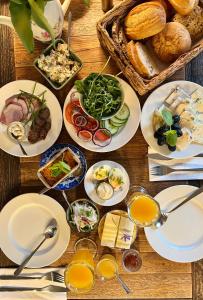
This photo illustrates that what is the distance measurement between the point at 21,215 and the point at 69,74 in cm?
55

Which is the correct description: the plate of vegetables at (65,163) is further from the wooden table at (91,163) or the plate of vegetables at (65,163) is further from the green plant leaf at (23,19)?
the green plant leaf at (23,19)

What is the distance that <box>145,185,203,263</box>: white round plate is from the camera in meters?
1.47

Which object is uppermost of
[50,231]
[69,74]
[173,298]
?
[69,74]

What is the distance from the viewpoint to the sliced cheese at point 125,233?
4.77ft

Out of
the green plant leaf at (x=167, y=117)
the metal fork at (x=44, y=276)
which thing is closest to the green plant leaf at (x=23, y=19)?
the green plant leaf at (x=167, y=117)

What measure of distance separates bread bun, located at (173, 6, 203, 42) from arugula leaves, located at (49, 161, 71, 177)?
609 millimetres

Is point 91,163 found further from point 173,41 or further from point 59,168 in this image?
point 173,41

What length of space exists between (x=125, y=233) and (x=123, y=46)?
65 centimetres

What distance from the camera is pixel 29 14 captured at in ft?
3.45

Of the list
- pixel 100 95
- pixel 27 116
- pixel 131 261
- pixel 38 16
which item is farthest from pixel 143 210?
pixel 38 16

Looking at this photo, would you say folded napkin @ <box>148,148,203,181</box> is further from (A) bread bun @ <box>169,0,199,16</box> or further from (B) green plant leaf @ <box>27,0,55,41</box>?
(B) green plant leaf @ <box>27,0,55,41</box>

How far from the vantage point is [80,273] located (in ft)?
4.69

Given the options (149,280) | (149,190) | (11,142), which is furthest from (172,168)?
(11,142)

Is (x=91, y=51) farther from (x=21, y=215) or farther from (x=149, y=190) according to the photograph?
(x=21, y=215)
